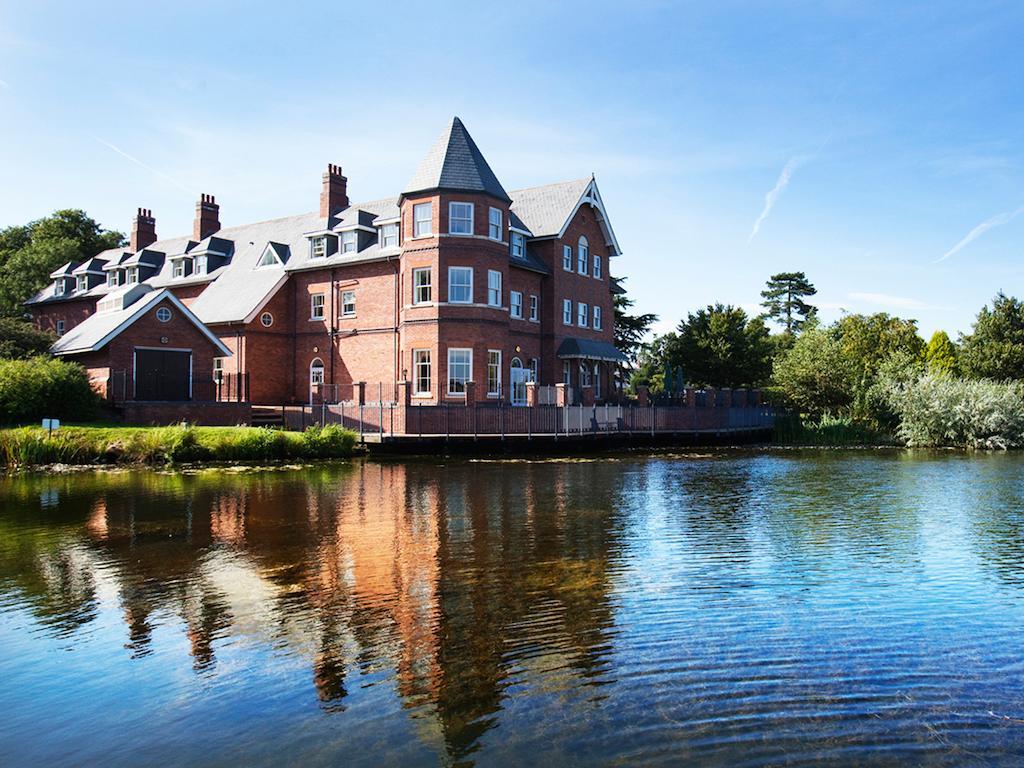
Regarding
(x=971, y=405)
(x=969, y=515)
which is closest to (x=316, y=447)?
(x=969, y=515)

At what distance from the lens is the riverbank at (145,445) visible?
25.6 meters

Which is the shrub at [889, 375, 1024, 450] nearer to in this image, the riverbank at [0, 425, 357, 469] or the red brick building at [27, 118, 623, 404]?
the red brick building at [27, 118, 623, 404]

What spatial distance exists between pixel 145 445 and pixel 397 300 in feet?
49.0

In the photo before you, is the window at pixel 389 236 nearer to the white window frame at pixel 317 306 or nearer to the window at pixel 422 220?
the window at pixel 422 220

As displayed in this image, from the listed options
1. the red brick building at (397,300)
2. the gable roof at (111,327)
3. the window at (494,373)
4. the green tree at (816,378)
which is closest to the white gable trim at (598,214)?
the red brick building at (397,300)

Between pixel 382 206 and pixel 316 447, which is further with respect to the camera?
pixel 382 206

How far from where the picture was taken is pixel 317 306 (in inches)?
1662

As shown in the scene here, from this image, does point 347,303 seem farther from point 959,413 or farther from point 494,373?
point 959,413

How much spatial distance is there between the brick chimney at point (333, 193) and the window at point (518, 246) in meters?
10.9

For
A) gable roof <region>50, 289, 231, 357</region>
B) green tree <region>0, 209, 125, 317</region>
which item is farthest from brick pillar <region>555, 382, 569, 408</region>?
green tree <region>0, 209, 125, 317</region>

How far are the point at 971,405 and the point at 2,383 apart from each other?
4203cm

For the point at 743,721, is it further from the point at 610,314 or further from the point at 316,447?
the point at 610,314

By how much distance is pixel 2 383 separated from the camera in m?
28.4

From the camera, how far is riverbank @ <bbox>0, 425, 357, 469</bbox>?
2562 cm
